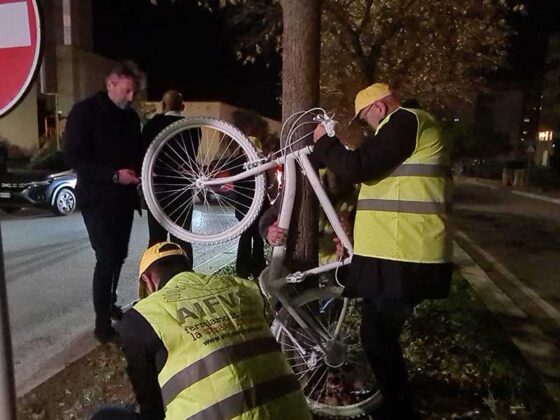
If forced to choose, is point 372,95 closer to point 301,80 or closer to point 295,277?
point 301,80

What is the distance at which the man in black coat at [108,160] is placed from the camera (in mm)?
→ 3955

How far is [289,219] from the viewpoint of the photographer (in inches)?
142

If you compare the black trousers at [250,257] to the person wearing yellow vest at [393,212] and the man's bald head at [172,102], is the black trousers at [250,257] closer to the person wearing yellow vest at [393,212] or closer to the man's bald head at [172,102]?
the man's bald head at [172,102]

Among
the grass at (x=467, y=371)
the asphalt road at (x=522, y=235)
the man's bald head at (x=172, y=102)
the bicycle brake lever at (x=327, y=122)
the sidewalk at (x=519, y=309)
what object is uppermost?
the man's bald head at (x=172, y=102)

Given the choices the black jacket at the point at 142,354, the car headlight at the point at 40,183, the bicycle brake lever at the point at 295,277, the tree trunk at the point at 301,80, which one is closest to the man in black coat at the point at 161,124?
the tree trunk at the point at 301,80

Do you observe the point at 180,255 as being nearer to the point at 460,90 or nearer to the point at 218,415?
the point at 218,415

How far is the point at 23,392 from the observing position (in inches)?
158

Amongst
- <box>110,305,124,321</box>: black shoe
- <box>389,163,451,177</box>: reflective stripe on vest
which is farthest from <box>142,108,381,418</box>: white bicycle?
<box>110,305,124,321</box>: black shoe

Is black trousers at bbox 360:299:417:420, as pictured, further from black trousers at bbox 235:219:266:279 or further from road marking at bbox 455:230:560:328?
road marking at bbox 455:230:560:328

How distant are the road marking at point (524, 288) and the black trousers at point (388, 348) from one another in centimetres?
359

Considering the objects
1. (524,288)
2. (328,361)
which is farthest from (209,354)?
(524,288)

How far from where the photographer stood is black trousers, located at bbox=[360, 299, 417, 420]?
121 inches

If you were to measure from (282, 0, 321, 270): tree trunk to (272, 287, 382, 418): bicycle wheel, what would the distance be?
0.28 metres

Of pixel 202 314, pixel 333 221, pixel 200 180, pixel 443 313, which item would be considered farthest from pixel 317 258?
pixel 443 313
